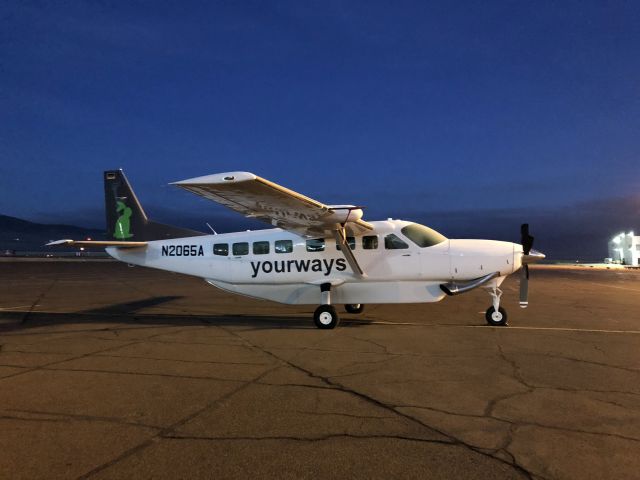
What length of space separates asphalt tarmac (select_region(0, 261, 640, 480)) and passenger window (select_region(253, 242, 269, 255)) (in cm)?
234

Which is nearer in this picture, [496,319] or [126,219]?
[496,319]

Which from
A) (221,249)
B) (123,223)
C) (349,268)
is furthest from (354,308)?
(123,223)

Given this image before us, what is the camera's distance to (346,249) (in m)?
11.0

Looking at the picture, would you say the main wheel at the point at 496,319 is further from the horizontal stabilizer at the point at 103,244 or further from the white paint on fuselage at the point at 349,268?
the horizontal stabilizer at the point at 103,244

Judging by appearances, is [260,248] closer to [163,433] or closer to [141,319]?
[141,319]

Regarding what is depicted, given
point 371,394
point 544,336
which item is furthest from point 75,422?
point 544,336

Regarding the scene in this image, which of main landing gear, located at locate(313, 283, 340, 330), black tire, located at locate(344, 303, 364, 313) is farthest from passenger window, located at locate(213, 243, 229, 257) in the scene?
black tire, located at locate(344, 303, 364, 313)

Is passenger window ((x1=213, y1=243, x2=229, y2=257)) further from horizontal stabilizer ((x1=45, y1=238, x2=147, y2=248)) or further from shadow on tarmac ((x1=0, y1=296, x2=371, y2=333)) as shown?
horizontal stabilizer ((x1=45, y1=238, x2=147, y2=248))

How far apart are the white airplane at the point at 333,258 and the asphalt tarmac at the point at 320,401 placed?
107 cm

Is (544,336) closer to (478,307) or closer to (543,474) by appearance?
(478,307)

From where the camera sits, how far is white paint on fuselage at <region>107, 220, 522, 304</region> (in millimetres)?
10938

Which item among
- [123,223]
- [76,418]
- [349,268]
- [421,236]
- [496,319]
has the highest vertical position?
[123,223]

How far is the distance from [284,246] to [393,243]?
293 cm

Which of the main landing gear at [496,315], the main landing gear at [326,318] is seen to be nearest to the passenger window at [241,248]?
the main landing gear at [326,318]
